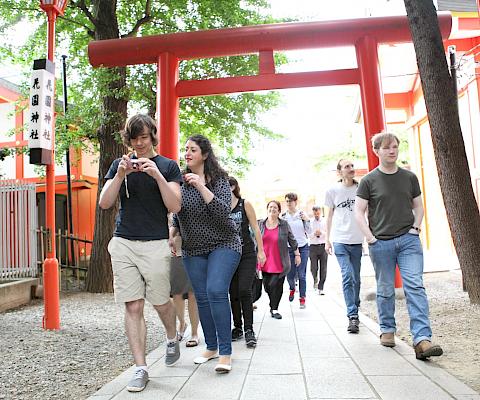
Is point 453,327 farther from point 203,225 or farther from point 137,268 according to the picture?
point 137,268

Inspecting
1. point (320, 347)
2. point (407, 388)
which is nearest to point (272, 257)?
point (320, 347)

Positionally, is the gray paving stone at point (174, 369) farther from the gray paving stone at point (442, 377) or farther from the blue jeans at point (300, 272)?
the blue jeans at point (300, 272)

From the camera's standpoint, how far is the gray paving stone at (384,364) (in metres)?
3.75

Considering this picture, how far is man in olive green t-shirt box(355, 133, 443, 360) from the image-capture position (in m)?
4.29

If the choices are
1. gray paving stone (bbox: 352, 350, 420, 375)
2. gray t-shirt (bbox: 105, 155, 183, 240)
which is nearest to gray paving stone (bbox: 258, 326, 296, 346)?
gray paving stone (bbox: 352, 350, 420, 375)

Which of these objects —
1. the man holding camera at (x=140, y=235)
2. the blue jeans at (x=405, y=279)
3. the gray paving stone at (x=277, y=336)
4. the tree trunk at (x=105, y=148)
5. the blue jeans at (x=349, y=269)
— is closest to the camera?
the man holding camera at (x=140, y=235)

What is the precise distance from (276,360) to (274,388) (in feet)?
2.84

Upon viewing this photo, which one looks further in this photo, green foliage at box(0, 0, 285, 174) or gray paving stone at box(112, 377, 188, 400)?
green foliage at box(0, 0, 285, 174)

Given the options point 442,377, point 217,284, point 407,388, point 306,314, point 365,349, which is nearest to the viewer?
point 407,388

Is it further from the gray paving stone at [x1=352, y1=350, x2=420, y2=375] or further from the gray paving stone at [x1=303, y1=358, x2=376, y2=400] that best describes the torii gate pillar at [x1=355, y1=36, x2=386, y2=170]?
the gray paving stone at [x1=303, y1=358, x2=376, y2=400]

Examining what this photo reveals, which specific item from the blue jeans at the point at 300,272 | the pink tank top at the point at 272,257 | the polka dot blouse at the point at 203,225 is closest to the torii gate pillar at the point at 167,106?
the pink tank top at the point at 272,257

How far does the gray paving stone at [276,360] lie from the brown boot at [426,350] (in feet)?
3.14

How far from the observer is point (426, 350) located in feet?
13.0

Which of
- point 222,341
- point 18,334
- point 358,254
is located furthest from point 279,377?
point 18,334
